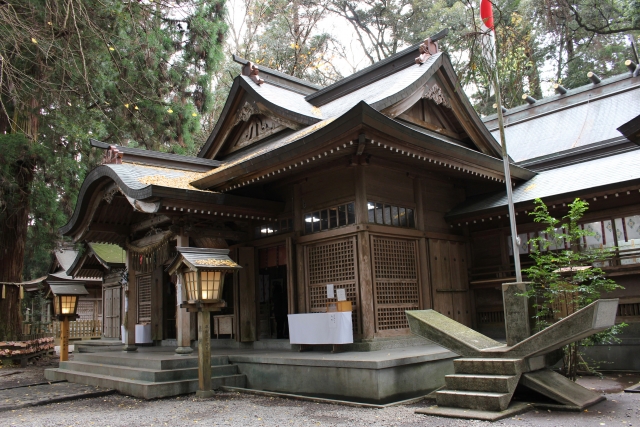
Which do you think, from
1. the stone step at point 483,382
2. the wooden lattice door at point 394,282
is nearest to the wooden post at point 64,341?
the wooden lattice door at point 394,282

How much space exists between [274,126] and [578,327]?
8.72 m

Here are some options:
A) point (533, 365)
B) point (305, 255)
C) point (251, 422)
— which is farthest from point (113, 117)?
point (533, 365)

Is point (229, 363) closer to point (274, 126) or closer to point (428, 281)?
point (428, 281)

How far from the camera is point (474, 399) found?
6266 mm

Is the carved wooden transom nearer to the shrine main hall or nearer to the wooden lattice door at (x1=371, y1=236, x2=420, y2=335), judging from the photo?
the shrine main hall

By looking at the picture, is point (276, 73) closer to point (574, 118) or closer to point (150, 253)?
point (150, 253)

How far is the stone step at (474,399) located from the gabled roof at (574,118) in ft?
27.3

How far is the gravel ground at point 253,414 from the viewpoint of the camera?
19.3ft

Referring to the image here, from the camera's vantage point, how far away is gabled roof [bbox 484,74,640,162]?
44.0 ft

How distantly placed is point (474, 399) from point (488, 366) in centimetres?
48

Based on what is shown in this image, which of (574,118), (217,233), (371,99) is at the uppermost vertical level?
(574,118)

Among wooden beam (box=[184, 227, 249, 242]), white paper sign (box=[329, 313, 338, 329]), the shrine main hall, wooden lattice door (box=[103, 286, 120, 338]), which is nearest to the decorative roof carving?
the shrine main hall

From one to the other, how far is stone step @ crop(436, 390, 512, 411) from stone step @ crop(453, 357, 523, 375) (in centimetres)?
28

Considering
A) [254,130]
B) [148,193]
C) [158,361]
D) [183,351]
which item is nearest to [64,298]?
[183,351]
